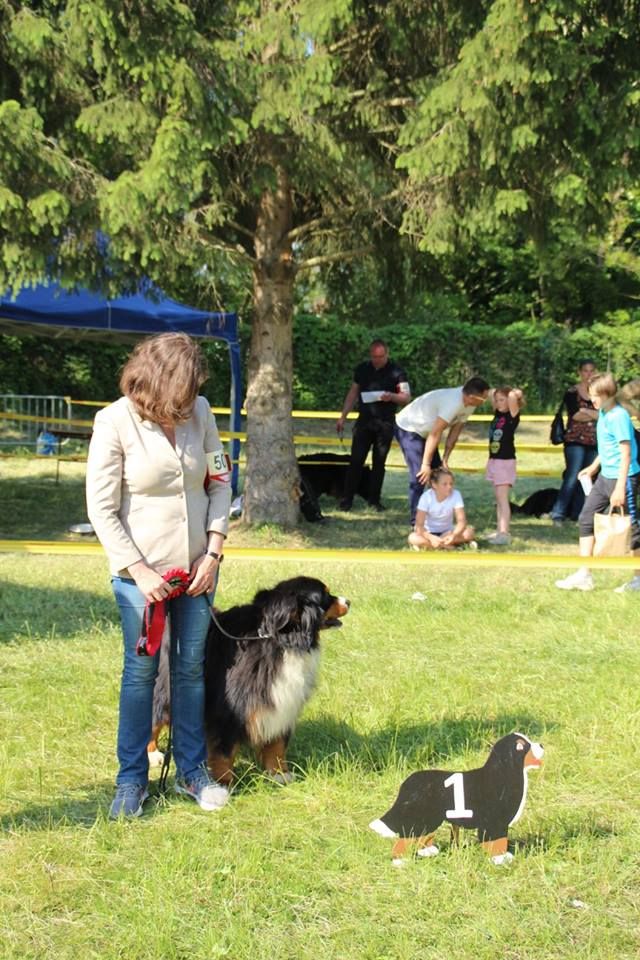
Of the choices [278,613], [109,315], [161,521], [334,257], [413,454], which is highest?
[334,257]

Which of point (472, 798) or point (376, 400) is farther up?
point (376, 400)

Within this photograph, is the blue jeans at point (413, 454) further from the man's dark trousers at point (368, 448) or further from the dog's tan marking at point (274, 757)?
the dog's tan marking at point (274, 757)

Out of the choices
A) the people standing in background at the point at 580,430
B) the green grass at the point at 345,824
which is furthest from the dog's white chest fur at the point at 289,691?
the people standing in background at the point at 580,430

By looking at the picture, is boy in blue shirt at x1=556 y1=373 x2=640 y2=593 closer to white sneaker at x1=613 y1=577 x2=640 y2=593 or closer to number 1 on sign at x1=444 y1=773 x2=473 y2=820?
white sneaker at x1=613 y1=577 x2=640 y2=593

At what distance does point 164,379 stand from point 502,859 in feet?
6.04

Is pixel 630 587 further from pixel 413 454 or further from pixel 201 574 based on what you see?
pixel 201 574

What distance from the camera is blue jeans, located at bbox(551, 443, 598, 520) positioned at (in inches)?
439

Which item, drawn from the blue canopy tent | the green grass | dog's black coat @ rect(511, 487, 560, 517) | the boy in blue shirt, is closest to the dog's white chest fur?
the green grass

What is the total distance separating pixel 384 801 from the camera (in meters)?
3.64

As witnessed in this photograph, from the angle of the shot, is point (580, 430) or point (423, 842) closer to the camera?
point (423, 842)

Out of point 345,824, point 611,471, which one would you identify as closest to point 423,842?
point 345,824

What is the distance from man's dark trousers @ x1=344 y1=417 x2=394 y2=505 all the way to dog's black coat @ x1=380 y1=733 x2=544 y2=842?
29.0 feet

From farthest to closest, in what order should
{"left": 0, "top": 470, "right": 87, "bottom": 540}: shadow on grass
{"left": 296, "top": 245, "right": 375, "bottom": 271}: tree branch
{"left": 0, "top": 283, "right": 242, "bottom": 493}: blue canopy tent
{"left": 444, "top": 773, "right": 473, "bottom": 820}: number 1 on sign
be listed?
{"left": 0, "top": 283, "right": 242, "bottom": 493}: blue canopy tent → {"left": 0, "top": 470, "right": 87, "bottom": 540}: shadow on grass → {"left": 296, "top": 245, "right": 375, "bottom": 271}: tree branch → {"left": 444, "top": 773, "right": 473, "bottom": 820}: number 1 on sign

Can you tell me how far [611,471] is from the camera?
24.0 feet
